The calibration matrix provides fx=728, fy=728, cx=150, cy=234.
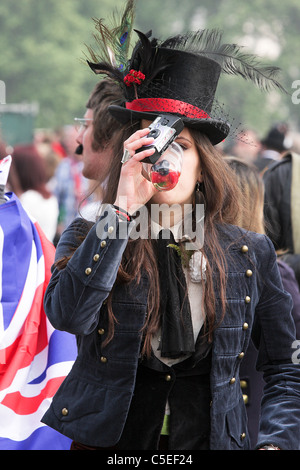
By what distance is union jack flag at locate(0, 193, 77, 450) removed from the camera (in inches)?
104

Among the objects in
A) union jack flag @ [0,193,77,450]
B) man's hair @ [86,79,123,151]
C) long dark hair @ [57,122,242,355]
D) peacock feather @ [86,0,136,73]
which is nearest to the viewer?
long dark hair @ [57,122,242,355]

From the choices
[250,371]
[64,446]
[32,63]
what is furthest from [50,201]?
[32,63]

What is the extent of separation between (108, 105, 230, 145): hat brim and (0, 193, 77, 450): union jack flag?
658 millimetres

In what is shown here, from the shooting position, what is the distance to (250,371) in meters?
3.35

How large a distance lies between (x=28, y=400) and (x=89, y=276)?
0.80 meters

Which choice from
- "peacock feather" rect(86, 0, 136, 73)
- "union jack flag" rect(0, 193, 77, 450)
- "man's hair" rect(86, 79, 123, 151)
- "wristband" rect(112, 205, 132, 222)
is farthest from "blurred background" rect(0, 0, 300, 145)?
"wristband" rect(112, 205, 132, 222)

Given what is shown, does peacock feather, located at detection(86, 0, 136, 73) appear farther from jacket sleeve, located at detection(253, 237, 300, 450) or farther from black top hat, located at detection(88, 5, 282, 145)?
jacket sleeve, located at detection(253, 237, 300, 450)

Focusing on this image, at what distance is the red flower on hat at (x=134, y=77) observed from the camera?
236 centimetres

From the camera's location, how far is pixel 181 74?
2398mm

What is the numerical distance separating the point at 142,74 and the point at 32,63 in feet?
112

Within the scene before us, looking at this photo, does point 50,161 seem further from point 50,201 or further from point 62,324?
point 62,324

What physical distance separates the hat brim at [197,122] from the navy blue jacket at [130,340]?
1.06ft

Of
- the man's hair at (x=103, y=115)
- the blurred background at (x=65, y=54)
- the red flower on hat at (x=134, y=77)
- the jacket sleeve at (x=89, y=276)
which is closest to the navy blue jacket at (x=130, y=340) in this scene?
the jacket sleeve at (x=89, y=276)

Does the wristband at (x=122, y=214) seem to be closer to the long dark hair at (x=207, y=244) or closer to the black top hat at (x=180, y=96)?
the long dark hair at (x=207, y=244)
